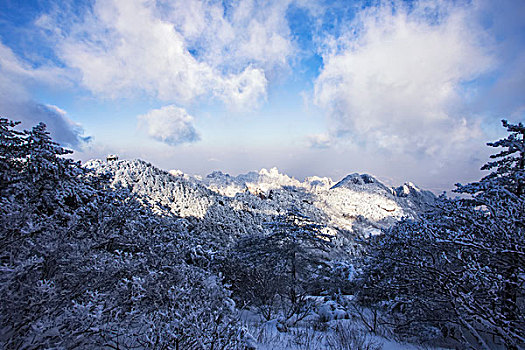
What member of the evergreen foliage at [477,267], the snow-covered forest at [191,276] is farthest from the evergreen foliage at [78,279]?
the evergreen foliage at [477,267]

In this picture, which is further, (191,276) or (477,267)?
(191,276)

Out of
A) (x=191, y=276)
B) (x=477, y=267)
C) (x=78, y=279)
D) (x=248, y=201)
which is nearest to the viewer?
(x=78, y=279)

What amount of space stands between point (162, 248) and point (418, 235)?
6872 mm

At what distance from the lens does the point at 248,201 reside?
30.9 m

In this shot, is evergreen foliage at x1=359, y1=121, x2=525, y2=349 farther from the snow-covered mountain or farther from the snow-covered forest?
the snow-covered mountain

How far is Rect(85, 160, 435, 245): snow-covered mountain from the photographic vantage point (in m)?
16.8

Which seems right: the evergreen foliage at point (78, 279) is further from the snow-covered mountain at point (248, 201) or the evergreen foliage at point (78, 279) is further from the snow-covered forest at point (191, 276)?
the snow-covered mountain at point (248, 201)

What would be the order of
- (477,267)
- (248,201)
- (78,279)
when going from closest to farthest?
1. (78,279)
2. (477,267)
3. (248,201)

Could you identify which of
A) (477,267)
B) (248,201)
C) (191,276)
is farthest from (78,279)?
(248,201)

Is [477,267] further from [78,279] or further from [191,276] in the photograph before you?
[78,279]

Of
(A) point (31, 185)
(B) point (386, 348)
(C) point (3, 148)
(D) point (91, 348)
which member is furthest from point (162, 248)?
(B) point (386, 348)

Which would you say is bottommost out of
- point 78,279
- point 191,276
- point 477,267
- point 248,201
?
point 191,276

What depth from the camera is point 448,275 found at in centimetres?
425

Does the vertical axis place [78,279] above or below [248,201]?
below
